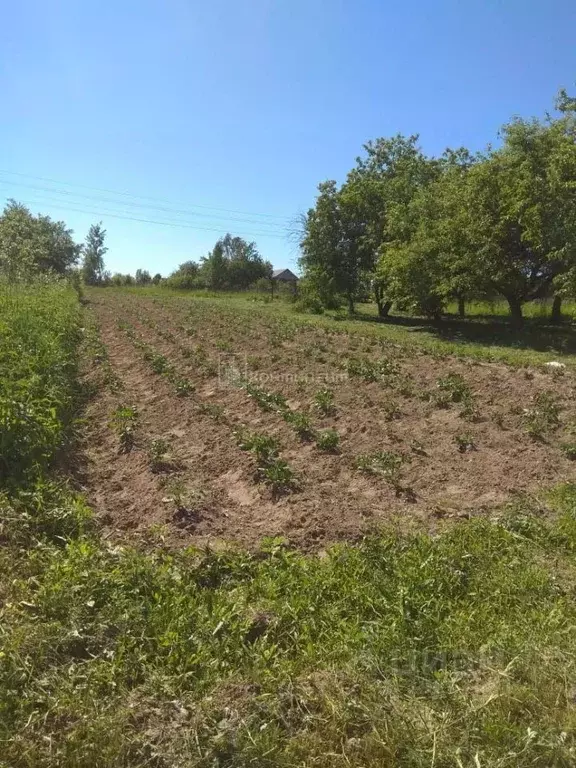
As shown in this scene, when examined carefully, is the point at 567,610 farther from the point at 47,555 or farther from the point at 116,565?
the point at 47,555

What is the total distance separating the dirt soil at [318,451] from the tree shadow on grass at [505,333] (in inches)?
215

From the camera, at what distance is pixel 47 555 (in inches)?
157

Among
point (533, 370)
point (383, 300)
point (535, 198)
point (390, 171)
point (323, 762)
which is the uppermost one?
point (390, 171)

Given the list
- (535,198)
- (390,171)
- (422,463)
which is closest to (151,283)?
(390,171)

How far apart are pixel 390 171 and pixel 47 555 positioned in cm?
3206

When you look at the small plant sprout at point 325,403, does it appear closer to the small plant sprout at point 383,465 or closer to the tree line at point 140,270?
the small plant sprout at point 383,465

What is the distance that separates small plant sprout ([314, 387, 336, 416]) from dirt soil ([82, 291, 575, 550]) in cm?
9

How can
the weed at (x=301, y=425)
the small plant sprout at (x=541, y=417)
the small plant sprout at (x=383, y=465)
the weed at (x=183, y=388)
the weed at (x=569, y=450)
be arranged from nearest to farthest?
the small plant sprout at (x=383, y=465) < the weed at (x=569, y=450) < the small plant sprout at (x=541, y=417) < the weed at (x=301, y=425) < the weed at (x=183, y=388)

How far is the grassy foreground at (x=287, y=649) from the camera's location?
8.36 feet

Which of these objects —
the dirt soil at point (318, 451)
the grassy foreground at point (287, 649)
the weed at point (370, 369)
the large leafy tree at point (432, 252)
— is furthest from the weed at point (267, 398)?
the large leafy tree at point (432, 252)

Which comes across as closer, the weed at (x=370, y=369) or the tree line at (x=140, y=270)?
the weed at (x=370, y=369)

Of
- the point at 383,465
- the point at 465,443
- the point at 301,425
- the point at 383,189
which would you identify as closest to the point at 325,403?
the point at 301,425

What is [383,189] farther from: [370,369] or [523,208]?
[370,369]

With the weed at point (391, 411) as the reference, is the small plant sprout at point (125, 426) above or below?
below
